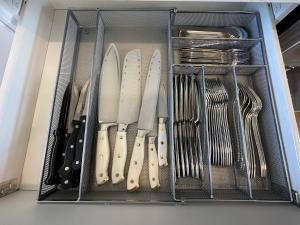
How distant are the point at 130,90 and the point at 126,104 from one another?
7 centimetres

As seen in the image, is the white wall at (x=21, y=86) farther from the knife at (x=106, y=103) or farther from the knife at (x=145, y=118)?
the knife at (x=145, y=118)

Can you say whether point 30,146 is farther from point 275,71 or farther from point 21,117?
point 275,71

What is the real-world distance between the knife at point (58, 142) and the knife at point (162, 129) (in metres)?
0.37

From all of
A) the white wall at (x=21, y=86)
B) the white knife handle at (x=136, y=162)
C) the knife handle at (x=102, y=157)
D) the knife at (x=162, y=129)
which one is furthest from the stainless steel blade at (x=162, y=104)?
the white wall at (x=21, y=86)

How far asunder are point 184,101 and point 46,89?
617 mm

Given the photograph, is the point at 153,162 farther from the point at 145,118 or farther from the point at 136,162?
the point at 145,118

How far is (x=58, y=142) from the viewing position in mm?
629

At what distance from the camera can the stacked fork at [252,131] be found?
2.13 feet

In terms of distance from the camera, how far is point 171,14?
2.46 feet

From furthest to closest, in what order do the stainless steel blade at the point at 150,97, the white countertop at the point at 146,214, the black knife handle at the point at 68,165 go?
the stainless steel blade at the point at 150,97 → the black knife handle at the point at 68,165 → the white countertop at the point at 146,214

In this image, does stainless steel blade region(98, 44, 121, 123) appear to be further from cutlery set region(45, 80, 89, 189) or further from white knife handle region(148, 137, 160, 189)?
white knife handle region(148, 137, 160, 189)

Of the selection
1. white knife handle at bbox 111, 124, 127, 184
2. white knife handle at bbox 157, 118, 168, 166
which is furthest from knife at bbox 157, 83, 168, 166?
white knife handle at bbox 111, 124, 127, 184

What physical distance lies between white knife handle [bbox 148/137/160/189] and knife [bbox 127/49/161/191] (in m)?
0.03

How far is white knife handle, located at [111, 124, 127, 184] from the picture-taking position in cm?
64
